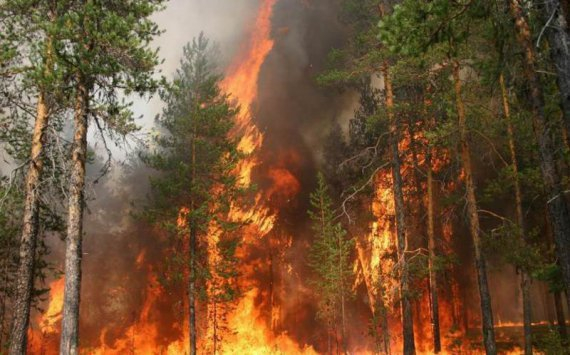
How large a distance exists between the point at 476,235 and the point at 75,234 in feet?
38.5

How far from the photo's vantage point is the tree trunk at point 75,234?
32.0 feet

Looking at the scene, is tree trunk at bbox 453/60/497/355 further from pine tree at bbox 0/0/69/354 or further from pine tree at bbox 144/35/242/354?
pine tree at bbox 144/35/242/354

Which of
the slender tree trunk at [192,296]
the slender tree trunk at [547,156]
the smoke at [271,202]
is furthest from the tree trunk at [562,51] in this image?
the smoke at [271,202]

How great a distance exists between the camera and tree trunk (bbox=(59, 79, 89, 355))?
32.0ft

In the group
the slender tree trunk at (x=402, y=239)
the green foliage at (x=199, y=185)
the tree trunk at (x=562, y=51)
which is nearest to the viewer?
the tree trunk at (x=562, y=51)

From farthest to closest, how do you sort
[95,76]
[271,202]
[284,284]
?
[271,202]
[284,284]
[95,76]

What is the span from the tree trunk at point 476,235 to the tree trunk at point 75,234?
36.6 feet

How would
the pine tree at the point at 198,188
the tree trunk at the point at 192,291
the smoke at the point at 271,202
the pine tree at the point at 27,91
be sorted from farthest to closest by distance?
the smoke at the point at 271,202 → the pine tree at the point at 198,188 → the tree trunk at the point at 192,291 → the pine tree at the point at 27,91

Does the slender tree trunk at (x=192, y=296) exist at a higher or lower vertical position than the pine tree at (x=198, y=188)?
lower

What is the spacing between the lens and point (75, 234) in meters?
10.3

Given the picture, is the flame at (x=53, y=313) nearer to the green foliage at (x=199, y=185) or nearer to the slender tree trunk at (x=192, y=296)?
the green foliage at (x=199, y=185)

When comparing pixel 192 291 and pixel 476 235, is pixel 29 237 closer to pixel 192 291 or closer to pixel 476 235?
pixel 192 291

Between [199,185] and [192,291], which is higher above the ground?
[199,185]

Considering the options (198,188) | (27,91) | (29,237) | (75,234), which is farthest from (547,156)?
(198,188)
